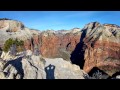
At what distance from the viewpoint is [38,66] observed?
4191 mm

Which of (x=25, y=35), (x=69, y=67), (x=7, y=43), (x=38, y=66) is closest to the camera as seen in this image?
(x=38, y=66)

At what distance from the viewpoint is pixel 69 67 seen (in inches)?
198

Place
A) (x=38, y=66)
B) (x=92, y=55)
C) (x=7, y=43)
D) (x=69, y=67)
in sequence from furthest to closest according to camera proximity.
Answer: (x=92, y=55), (x=69, y=67), (x=7, y=43), (x=38, y=66)
